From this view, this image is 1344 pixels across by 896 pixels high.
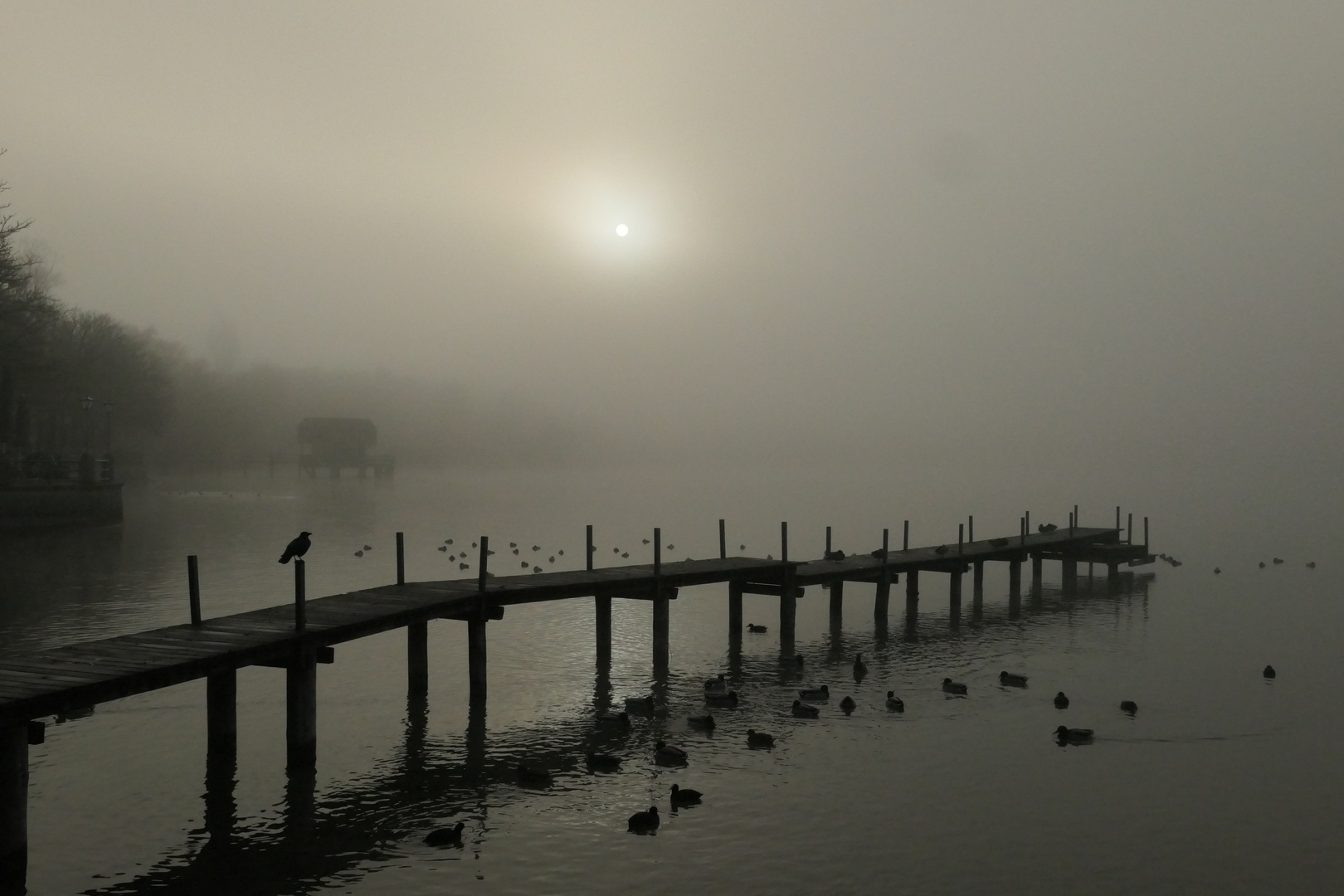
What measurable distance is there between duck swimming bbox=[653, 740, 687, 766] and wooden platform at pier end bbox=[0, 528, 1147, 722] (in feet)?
19.3

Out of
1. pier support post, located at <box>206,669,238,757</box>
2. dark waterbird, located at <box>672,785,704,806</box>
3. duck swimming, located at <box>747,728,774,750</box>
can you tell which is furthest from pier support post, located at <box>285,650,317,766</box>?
duck swimming, located at <box>747,728,774,750</box>

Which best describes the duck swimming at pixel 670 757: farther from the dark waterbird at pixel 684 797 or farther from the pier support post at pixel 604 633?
the pier support post at pixel 604 633

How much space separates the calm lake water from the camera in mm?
16062

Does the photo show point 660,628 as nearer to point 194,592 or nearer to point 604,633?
point 604,633

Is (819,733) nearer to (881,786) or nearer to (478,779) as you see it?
(881,786)

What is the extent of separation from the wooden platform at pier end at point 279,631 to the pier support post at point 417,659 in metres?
1.08

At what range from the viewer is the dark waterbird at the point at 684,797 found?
18.3 m

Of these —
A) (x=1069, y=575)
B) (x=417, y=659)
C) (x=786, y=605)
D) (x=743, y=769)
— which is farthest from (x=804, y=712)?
(x=1069, y=575)

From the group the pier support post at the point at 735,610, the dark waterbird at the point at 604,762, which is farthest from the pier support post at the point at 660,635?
the dark waterbird at the point at 604,762

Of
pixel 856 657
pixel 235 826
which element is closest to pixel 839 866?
pixel 235 826

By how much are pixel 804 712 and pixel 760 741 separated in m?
2.75

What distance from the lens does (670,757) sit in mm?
20578

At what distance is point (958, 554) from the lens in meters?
42.8

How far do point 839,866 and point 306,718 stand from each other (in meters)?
10.1
